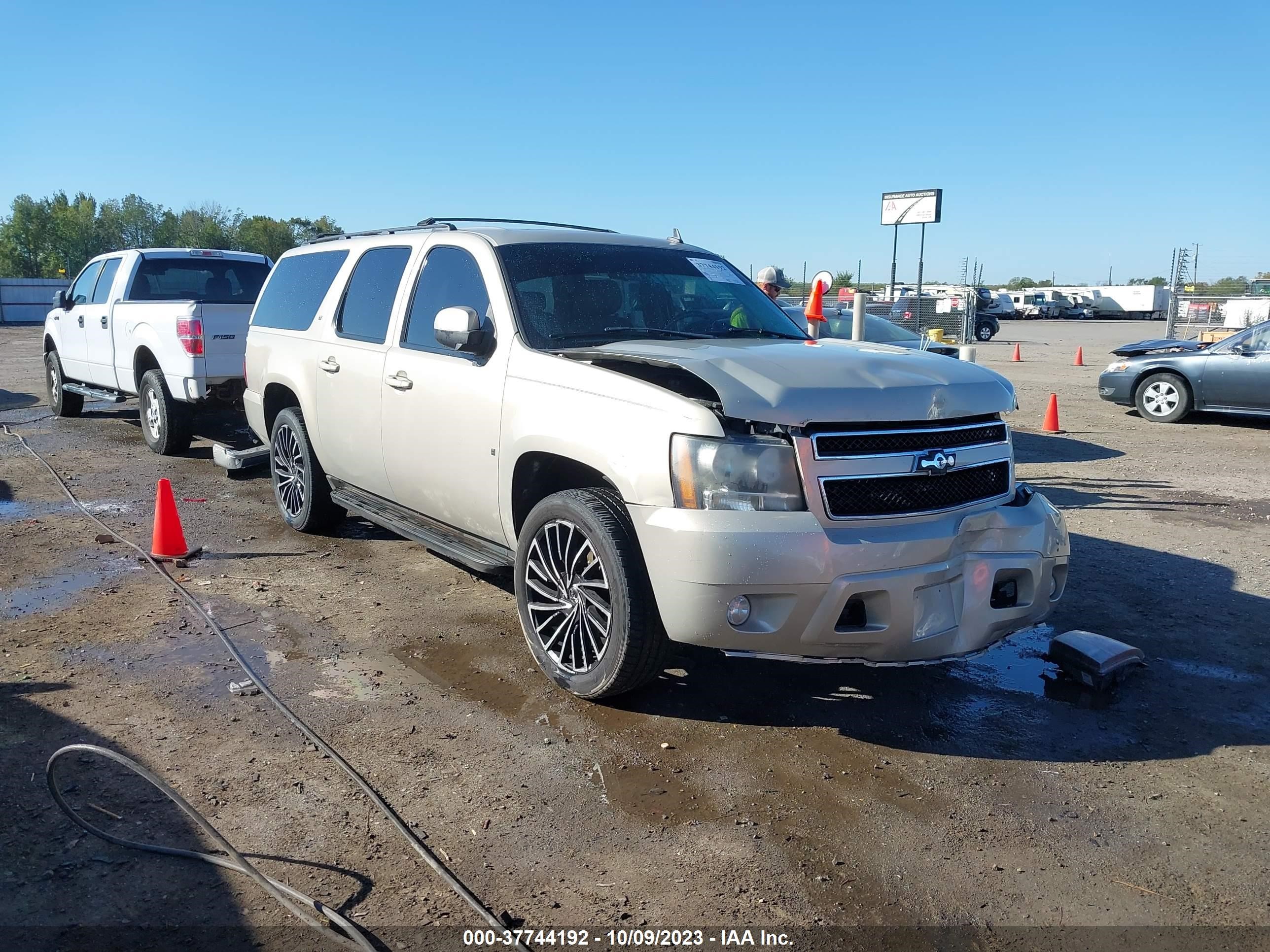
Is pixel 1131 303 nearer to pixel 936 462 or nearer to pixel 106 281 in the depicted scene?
pixel 106 281

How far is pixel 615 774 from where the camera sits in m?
3.62

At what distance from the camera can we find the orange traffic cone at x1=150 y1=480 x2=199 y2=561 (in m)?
6.30

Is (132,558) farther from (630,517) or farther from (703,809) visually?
(703,809)

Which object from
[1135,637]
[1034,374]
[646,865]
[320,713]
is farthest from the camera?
[1034,374]

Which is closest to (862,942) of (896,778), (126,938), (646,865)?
(646,865)

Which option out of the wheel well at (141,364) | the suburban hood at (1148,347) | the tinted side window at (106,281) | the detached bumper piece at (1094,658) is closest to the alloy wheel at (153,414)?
the wheel well at (141,364)

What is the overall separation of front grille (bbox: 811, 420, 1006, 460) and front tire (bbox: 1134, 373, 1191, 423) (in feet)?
36.1

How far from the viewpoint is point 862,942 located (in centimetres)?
271

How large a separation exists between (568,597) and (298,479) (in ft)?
11.0

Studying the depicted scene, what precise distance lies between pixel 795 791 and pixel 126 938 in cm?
214

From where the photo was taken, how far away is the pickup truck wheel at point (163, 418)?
9.54 meters

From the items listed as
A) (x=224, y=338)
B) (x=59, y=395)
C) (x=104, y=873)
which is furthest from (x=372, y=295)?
(x=59, y=395)

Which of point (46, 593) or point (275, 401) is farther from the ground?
point (275, 401)

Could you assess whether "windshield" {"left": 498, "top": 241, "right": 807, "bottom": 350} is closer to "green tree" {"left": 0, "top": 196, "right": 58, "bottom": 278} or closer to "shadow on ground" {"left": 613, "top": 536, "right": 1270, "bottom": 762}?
"shadow on ground" {"left": 613, "top": 536, "right": 1270, "bottom": 762}
